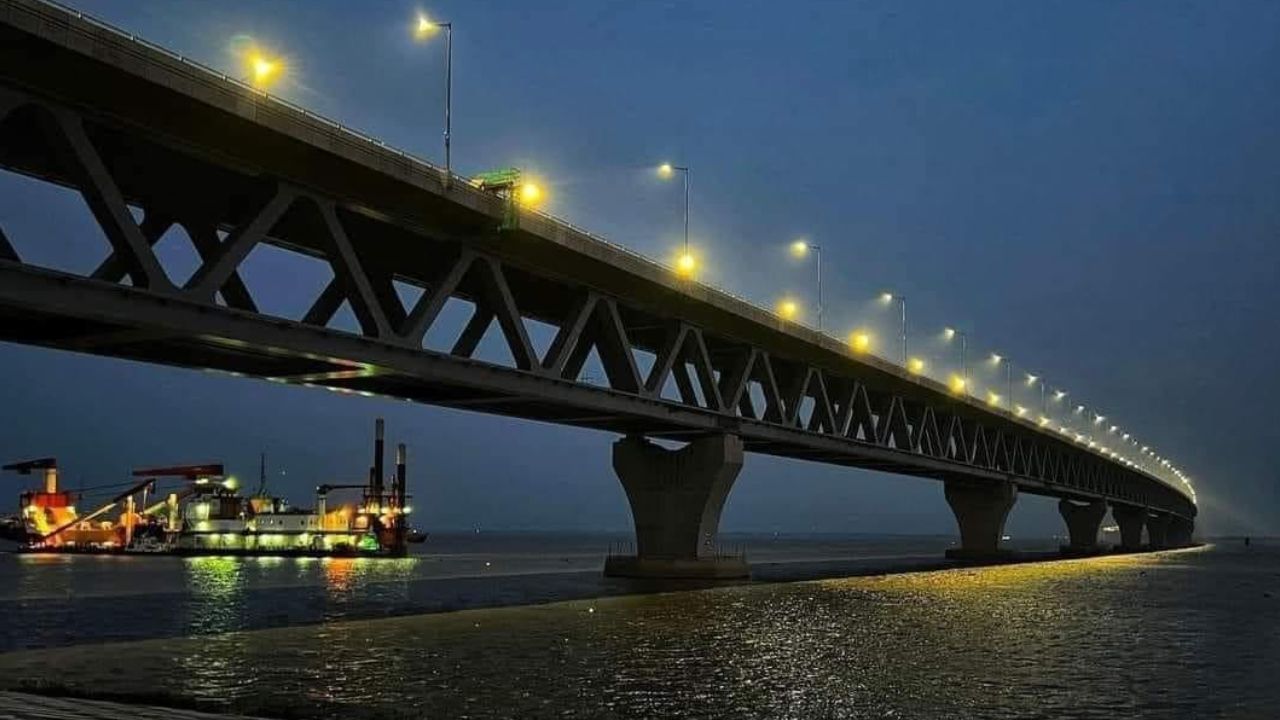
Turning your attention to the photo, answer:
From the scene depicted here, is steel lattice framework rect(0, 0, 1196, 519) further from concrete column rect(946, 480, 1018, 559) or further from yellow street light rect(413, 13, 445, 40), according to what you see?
concrete column rect(946, 480, 1018, 559)

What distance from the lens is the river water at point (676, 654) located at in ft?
67.8

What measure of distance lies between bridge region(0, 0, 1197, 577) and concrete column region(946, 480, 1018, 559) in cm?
4719

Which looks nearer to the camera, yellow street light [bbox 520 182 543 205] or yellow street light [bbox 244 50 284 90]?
yellow street light [bbox 244 50 284 90]

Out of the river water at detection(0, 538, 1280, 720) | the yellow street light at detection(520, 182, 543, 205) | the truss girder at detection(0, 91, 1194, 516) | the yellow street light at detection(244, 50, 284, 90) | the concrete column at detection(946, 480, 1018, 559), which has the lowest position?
the river water at detection(0, 538, 1280, 720)

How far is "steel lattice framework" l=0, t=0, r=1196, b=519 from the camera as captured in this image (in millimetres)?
28016

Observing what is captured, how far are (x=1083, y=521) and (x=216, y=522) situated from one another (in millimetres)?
126022

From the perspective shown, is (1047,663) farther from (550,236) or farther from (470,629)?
(550,236)

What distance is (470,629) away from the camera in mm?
37062

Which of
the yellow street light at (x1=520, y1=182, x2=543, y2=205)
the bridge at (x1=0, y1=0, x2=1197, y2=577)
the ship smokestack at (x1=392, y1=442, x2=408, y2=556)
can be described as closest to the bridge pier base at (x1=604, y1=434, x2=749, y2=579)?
the bridge at (x1=0, y1=0, x2=1197, y2=577)

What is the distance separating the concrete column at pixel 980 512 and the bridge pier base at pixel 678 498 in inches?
2311

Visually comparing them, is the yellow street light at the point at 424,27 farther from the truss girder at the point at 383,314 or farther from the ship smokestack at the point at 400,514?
the ship smokestack at the point at 400,514

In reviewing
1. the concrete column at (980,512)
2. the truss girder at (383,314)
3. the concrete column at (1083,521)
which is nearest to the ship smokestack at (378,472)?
the concrete column at (980,512)

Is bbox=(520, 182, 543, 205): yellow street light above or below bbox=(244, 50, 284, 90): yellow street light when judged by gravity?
below

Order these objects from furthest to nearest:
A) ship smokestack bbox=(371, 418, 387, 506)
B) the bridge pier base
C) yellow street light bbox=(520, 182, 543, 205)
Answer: ship smokestack bbox=(371, 418, 387, 506) → the bridge pier base → yellow street light bbox=(520, 182, 543, 205)
